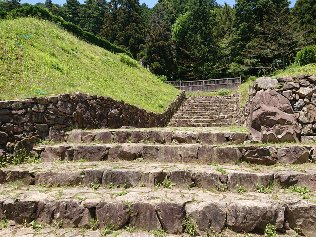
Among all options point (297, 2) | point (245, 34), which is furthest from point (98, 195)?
point (297, 2)

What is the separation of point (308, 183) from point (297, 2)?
122 ft

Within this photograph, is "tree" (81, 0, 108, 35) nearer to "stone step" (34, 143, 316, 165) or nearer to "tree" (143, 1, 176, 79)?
"tree" (143, 1, 176, 79)

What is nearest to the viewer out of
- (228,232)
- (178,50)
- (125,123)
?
(228,232)

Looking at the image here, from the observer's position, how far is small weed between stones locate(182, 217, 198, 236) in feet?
14.1

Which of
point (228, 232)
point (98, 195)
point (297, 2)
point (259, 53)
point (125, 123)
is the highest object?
point (297, 2)

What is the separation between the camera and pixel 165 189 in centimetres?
507

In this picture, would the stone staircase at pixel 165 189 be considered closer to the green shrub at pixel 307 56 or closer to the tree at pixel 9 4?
the green shrub at pixel 307 56

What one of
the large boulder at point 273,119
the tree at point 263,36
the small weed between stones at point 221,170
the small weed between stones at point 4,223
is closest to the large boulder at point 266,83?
the large boulder at point 273,119

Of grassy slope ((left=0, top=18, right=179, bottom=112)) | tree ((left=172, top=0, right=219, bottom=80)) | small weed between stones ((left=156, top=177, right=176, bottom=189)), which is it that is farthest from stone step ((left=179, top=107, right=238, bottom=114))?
tree ((left=172, top=0, right=219, bottom=80))

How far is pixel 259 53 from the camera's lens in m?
31.5

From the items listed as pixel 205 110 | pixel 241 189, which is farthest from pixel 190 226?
pixel 205 110

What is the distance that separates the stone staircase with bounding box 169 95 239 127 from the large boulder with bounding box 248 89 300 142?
6307 millimetres

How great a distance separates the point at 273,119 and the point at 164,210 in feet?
10.9

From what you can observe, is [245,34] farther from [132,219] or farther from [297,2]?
[132,219]
